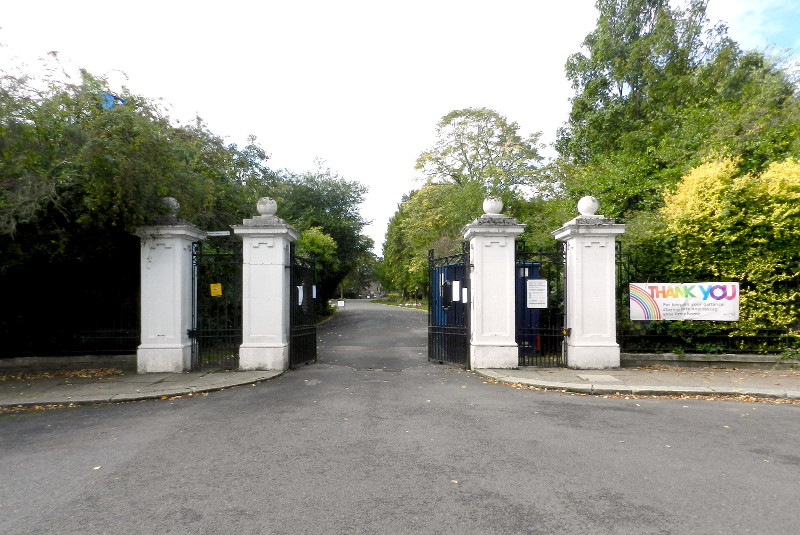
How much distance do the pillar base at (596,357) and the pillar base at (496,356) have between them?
1.27m

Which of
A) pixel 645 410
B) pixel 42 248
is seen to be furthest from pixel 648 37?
pixel 42 248

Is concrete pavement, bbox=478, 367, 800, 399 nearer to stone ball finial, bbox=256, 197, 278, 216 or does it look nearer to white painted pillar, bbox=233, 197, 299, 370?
white painted pillar, bbox=233, 197, 299, 370

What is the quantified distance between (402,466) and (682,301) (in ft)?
28.2

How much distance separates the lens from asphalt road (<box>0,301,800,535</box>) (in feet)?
11.6

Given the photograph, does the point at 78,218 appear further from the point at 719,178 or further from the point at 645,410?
the point at 719,178

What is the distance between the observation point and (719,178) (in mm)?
10977

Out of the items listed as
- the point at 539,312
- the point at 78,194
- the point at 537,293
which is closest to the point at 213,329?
the point at 78,194

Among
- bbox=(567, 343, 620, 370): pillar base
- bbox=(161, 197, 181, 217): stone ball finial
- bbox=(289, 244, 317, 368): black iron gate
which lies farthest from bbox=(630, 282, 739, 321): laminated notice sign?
bbox=(161, 197, 181, 217): stone ball finial

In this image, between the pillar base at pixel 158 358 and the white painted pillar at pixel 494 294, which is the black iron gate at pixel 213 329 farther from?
the white painted pillar at pixel 494 294

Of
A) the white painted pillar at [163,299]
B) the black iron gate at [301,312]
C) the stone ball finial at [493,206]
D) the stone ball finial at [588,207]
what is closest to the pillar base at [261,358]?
the black iron gate at [301,312]

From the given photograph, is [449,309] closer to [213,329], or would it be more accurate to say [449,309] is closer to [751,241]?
[213,329]

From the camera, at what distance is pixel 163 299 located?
992 cm

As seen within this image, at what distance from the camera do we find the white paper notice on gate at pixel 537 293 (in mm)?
10203

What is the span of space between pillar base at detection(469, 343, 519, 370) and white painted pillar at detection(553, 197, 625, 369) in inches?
49.5
